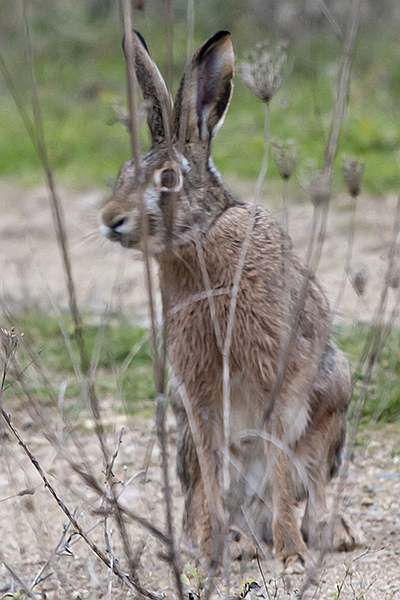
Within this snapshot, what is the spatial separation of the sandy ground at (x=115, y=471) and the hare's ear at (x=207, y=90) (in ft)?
1.42

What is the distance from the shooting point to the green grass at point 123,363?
447cm

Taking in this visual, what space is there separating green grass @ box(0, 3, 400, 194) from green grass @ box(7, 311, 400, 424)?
2.44m

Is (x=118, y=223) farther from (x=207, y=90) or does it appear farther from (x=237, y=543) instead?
(x=237, y=543)

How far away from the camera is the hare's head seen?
9.23ft

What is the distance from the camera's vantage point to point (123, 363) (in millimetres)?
4836

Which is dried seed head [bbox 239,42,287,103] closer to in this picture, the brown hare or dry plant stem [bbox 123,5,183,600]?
dry plant stem [bbox 123,5,183,600]

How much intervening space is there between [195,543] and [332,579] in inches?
26.2

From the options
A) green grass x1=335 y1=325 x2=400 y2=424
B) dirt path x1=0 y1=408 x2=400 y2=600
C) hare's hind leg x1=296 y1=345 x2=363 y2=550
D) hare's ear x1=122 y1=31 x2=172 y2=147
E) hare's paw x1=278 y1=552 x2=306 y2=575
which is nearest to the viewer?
dirt path x1=0 y1=408 x2=400 y2=600

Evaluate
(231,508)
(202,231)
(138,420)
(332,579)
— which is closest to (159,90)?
(202,231)

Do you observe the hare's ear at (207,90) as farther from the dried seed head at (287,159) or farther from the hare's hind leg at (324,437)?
the hare's hind leg at (324,437)

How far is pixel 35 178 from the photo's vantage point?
9.05 metres

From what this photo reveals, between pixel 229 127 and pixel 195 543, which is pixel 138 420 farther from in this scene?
pixel 229 127

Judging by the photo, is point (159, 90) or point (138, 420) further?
point (138, 420)

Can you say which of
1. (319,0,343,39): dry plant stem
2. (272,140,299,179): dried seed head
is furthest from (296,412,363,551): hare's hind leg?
(319,0,343,39): dry plant stem
